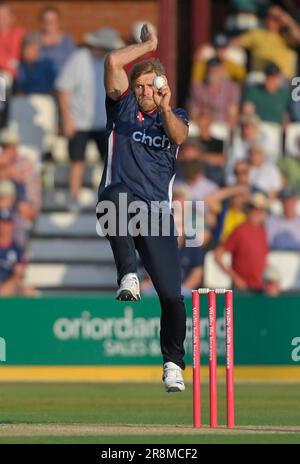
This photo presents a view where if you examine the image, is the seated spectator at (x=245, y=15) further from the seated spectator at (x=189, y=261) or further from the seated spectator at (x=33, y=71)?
the seated spectator at (x=189, y=261)

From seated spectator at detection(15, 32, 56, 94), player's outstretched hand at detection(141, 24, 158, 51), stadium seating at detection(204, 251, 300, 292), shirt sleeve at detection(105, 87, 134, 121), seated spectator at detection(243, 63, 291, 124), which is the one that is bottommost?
shirt sleeve at detection(105, 87, 134, 121)

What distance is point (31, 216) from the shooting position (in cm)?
2038

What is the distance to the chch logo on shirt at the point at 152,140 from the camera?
1075 centimetres

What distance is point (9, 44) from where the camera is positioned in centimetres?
2141

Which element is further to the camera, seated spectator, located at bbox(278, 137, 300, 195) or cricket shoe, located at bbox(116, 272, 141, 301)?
seated spectator, located at bbox(278, 137, 300, 195)

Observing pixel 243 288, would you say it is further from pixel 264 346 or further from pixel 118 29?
pixel 118 29

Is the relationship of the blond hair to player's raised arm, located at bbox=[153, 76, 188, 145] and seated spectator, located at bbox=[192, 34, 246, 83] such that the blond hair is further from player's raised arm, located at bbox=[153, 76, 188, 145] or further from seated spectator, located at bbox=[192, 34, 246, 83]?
seated spectator, located at bbox=[192, 34, 246, 83]

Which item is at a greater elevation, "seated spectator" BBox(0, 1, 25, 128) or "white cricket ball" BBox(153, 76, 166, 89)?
"seated spectator" BBox(0, 1, 25, 128)

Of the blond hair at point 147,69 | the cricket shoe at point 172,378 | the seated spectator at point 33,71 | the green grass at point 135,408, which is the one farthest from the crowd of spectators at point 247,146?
the blond hair at point 147,69

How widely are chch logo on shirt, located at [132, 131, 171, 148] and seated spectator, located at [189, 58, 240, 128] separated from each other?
9804 mm

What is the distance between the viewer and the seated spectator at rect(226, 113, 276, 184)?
66.2ft

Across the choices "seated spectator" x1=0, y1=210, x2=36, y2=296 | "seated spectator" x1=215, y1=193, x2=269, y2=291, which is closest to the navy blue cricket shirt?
"seated spectator" x1=215, y1=193, x2=269, y2=291

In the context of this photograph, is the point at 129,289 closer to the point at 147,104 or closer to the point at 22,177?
the point at 147,104

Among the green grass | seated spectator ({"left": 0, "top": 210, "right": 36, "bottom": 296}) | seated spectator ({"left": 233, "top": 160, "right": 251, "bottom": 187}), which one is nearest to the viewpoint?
the green grass
